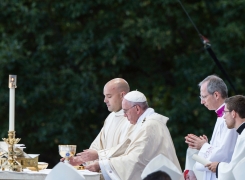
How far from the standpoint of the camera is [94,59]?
13.0 meters

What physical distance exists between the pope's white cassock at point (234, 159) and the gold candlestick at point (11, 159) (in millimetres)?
1584

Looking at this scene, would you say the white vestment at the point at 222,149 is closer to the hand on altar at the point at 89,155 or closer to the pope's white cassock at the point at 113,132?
the hand on altar at the point at 89,155

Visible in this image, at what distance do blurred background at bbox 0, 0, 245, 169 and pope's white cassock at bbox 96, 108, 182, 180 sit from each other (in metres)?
5.55

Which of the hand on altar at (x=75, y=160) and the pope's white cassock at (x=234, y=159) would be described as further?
the hand on altar at (x=75, y=160)

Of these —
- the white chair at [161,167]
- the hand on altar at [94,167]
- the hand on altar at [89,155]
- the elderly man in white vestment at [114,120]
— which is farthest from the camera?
the elderly man in white vestment at [114,120]

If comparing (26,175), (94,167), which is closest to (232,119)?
(94,167)

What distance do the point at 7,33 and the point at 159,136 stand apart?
21.7 ft

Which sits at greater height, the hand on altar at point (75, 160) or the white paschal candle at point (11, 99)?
the white paschal candle at point (11, 99)

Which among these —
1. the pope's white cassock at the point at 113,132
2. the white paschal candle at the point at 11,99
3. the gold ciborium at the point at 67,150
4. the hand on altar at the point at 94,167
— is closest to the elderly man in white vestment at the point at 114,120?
the pope's white cassock at the point at 113,132

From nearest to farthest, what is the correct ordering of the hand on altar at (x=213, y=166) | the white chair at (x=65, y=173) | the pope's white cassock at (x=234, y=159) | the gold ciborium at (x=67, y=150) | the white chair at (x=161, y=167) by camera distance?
the white chair at (x=161, y=167)
the white chair at (x=65, y=173)
the pope's white cassock at (x=234, y=159)
the hand on altar at (x=213, y=166)
the gold ciborium at (x=67, y=150)

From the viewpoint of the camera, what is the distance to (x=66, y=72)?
12930mm

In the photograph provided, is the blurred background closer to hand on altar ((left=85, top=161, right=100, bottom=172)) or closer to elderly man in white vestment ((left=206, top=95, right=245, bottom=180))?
hand on altar ((left=85, top=161, right=100, bottom=172))

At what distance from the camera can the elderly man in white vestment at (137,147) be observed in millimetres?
6836

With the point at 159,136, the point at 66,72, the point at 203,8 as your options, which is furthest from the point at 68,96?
the point at 159,136
